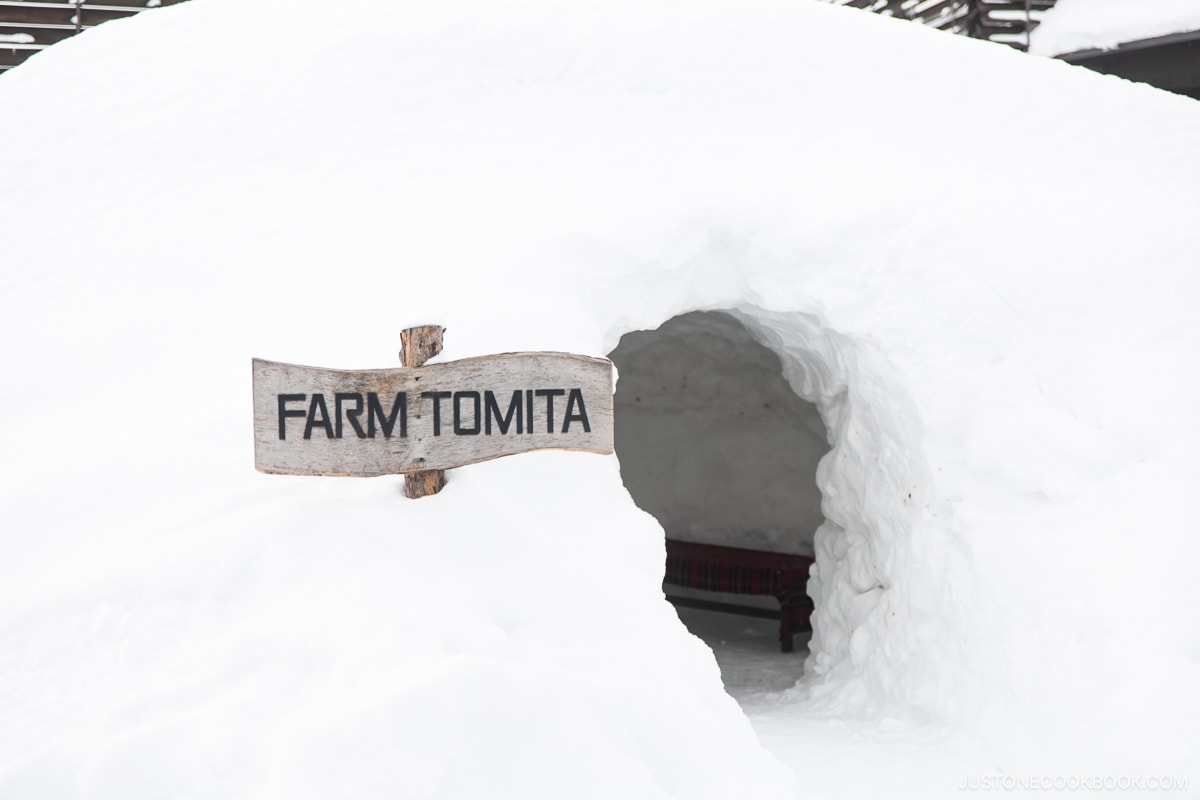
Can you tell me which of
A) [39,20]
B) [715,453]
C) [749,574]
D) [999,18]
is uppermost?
[999,18]

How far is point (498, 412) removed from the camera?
3.25 metres

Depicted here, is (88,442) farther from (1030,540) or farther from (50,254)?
(1030,540)

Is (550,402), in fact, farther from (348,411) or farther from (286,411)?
(286,411)

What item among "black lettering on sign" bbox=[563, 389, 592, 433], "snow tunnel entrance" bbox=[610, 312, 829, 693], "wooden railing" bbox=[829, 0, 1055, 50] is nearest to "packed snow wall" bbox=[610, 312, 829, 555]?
"snow tunnel entrance" bbox=[610, 312, 829, 693]

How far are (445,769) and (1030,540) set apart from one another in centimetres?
316

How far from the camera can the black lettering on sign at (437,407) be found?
3.21 m

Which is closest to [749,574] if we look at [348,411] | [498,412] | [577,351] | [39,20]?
[577,351]

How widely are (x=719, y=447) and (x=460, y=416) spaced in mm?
6743

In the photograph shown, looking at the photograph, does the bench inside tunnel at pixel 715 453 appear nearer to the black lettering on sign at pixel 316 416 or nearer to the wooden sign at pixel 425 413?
the wooden sign at pixel 425 413

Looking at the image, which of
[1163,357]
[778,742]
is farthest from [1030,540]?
[778,742]

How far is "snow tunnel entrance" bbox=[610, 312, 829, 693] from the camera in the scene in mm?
9203

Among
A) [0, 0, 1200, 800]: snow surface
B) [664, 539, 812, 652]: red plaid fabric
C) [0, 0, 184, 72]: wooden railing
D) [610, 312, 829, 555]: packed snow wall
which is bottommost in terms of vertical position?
[664, 539, 812, 652]: red plaid fabric

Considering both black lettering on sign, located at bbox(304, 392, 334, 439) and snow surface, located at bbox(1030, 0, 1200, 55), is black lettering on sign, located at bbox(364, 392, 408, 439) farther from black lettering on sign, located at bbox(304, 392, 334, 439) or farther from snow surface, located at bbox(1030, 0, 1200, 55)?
snow surface, located at bbox(1030, 0, 1200, 55)

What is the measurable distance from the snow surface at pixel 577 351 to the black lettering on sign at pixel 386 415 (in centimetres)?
29
